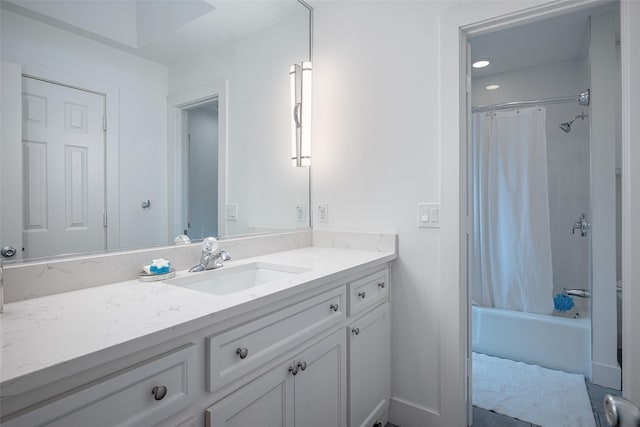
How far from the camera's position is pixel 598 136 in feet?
7.53

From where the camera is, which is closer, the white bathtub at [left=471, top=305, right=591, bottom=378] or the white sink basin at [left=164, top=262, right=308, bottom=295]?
the white sink basin at [left=164, top=262, right=308, bottom=295]

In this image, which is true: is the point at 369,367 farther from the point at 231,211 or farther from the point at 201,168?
the point at 201,168

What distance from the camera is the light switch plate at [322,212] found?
2.12 meters

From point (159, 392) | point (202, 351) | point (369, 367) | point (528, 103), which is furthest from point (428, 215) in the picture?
point (528, 103)

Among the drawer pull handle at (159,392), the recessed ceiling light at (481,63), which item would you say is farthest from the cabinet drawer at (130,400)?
the recessed ceiling light at (481,63)

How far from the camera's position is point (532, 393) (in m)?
2.10

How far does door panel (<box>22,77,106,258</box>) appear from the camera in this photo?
3.32 feet

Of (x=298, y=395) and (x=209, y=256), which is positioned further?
(x=209, y=256)

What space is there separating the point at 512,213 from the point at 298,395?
8.33 ft

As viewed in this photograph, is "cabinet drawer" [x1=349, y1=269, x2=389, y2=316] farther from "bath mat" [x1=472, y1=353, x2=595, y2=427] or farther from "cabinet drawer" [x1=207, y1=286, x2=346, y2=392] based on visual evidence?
"bath mat" [x1=472, y1=353, x2=595, y2=427]

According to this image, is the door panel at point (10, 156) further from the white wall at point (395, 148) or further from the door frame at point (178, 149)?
the white wall at point (395, 148)

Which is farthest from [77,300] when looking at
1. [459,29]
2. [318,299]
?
[459,29]

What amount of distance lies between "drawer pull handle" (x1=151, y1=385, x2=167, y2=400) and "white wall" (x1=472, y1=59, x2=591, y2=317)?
10.9 feet

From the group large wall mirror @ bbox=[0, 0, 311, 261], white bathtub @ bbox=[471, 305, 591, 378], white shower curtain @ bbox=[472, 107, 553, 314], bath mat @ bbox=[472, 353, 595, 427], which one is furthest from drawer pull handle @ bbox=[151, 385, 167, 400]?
white shower curtain @ bbox=[472, 107, 553, 314]
